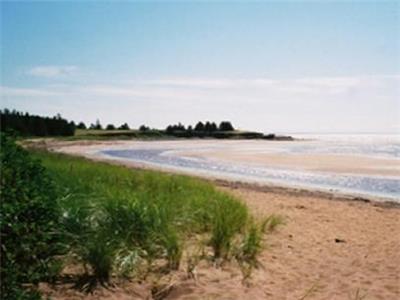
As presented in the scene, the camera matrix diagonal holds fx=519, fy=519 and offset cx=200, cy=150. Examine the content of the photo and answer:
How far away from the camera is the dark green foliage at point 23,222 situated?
4.43m

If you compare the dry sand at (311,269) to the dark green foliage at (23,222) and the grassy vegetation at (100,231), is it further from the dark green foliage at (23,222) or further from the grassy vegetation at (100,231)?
the dark green foliage at (23,222)

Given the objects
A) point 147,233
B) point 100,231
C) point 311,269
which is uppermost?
point 100,231

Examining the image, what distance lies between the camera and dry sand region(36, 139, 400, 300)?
20.0ft

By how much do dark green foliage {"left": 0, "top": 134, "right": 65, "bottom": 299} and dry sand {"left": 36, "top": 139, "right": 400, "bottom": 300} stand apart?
64 centimetres

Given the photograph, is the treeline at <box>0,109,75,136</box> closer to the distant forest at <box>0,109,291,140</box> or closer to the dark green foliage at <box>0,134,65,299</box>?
the distant forest at <box>0,109,291,140</box>

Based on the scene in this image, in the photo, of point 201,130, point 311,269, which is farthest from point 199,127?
point 311,269

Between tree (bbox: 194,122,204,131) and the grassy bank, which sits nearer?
the grassy bank

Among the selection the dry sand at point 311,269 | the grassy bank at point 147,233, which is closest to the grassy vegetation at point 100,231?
the grassy bank at point 147,233

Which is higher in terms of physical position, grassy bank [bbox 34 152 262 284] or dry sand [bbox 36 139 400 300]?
grassy bank [bbox 34 152 262 284]

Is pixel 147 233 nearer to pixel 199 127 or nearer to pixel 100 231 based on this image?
pixel 100 231

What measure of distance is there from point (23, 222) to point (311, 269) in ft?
13.9

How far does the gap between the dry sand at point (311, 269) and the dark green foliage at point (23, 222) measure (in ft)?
2.11

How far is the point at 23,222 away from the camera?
15.6 ft

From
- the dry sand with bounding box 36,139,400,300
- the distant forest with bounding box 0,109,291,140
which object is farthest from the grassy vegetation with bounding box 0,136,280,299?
the distant forest with bounding box 0,109,291,140
